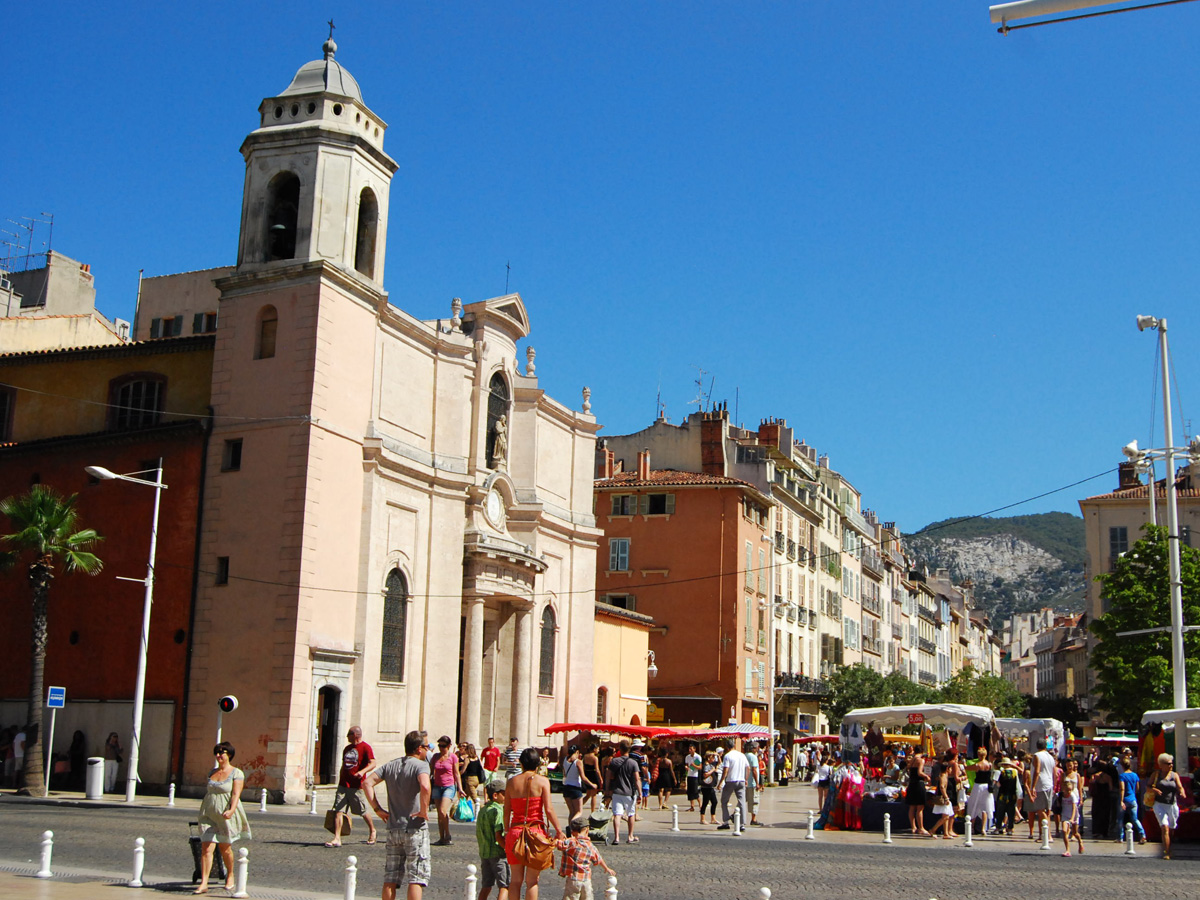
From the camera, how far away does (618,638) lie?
4894cm

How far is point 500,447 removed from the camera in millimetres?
40688

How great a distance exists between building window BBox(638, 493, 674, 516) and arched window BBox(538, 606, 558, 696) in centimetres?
1502

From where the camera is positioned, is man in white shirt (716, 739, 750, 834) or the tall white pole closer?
man in white shirt (716, 739, 750, 834)

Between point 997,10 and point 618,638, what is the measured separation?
135 feet

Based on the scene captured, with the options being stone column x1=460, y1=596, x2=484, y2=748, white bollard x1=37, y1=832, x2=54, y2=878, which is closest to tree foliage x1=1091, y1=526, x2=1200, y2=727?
stone column x1=460, y1=596, x2=484, y2=748

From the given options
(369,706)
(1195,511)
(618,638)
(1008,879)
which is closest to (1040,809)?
(1008,879)

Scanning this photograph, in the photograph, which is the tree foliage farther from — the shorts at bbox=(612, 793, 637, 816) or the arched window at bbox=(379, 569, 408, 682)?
the shorts at bbox=(612, 793, 637, 816)

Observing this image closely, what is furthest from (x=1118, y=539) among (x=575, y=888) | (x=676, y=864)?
(x=575, y=888)

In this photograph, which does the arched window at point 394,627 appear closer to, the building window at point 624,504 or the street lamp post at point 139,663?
the street lamp post at point 139,663

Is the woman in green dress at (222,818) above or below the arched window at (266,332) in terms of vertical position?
below

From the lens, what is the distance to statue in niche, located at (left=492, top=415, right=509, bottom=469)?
133 ft

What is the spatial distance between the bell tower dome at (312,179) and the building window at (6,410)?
868 centimetres

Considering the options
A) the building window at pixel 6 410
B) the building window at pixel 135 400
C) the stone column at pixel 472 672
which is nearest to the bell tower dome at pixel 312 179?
the building window at pixel 135 400

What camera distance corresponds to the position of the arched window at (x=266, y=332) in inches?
1289
